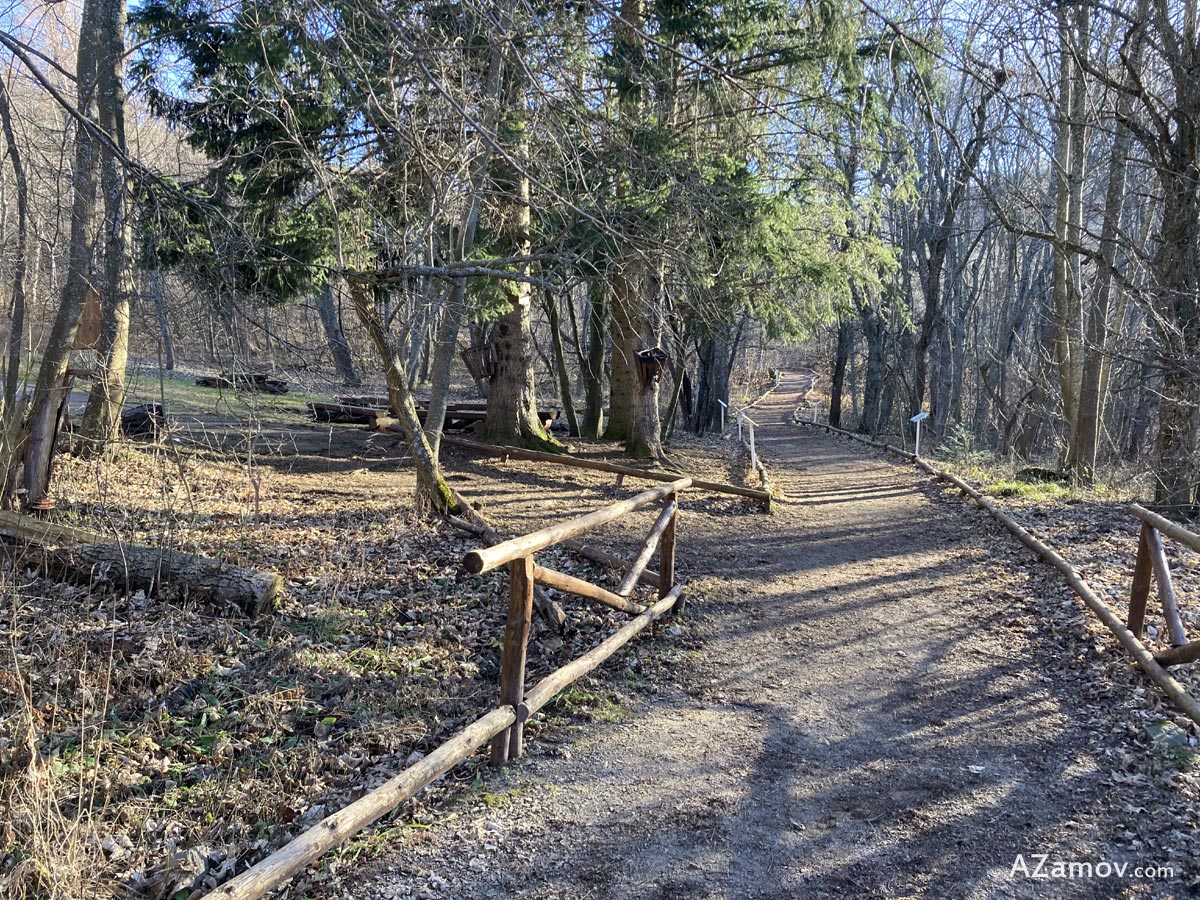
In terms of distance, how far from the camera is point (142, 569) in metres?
6.28

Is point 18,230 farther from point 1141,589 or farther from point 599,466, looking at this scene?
point 599,466

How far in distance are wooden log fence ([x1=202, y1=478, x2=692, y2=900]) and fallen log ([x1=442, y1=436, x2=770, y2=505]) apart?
466 centimetres

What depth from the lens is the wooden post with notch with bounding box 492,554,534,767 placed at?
4.48 m

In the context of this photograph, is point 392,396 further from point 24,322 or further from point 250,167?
point 24,322

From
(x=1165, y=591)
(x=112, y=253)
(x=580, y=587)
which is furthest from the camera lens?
(x=1165, y=591)

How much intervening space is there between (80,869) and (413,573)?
4522 mm

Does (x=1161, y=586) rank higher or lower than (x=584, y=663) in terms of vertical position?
higher

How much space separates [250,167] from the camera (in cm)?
941

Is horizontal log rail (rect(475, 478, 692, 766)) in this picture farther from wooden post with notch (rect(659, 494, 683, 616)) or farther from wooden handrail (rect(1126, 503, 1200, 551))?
wooden handrail (rect(1126, 503, 1200, 551))

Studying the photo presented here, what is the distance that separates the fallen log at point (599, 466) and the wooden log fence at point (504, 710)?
4.66m

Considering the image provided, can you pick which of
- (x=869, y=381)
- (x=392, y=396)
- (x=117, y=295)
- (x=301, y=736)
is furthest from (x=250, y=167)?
(x=869, y=381)

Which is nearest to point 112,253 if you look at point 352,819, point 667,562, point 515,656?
point 515,656

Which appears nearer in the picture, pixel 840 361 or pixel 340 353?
pixel 340 353

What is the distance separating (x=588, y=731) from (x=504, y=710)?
0.82 metres
